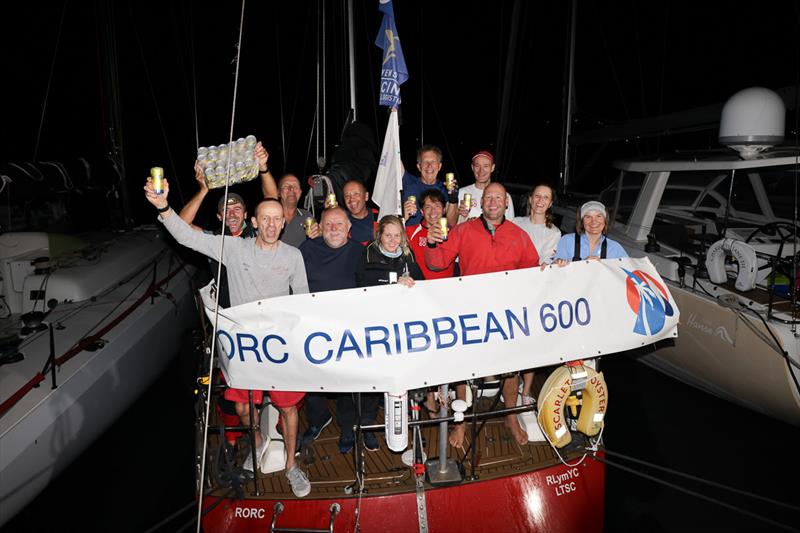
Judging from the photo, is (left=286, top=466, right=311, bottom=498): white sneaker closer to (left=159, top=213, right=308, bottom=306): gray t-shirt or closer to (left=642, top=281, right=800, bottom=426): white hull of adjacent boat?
(left=159, top=213, right=308, bottom=306): gray t-shirt

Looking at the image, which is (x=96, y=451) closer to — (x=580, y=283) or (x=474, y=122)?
(x=580, y=283)

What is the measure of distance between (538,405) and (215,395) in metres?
2.60

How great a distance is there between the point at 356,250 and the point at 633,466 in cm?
408

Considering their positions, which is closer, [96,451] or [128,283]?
[96,451]

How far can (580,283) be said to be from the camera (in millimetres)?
4332

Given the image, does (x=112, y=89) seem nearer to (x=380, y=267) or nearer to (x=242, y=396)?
(x=242, y=396)

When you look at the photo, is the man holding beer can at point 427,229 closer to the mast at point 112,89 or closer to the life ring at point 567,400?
the life ring at point 567,400

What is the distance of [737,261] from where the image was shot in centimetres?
645

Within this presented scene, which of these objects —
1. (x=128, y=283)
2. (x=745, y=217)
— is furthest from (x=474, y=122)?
(x=128, y=283)

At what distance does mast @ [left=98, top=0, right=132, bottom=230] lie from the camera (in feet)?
30.9

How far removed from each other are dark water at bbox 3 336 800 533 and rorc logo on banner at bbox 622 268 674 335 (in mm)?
1552

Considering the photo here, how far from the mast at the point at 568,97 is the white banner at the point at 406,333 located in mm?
9031

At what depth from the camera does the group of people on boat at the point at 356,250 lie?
4203mm

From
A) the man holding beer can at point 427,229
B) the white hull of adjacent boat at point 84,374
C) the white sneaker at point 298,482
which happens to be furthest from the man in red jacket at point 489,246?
the white hull of adjacent boat at point 84,374
